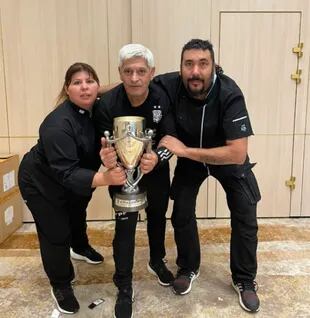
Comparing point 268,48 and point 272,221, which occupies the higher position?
point 268,48

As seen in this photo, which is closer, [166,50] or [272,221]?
[166,50]

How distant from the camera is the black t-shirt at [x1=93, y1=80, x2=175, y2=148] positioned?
1941mm

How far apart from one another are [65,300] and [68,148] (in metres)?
0.85

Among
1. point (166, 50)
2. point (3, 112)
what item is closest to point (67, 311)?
point (3, 112)

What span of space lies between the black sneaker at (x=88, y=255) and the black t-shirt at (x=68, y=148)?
803mm

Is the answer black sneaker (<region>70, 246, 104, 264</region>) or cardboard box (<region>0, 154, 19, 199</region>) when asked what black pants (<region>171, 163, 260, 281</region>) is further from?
cardboard box (<region>0, 154, 19, 199</region>)

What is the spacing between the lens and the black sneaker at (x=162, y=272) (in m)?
2.29

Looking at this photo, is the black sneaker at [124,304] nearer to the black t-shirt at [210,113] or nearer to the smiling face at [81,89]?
the black t-shirt at [210,113]

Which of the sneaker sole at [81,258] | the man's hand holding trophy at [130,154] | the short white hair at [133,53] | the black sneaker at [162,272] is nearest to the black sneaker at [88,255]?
the sneaker sole at [81,258]

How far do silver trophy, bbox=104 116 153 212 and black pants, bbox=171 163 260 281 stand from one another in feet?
1.33

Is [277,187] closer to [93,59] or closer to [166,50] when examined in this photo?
[166,50]

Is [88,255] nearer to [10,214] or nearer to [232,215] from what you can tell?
[10,214]

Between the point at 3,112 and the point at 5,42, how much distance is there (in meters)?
0.57

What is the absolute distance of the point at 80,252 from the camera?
260 cm
